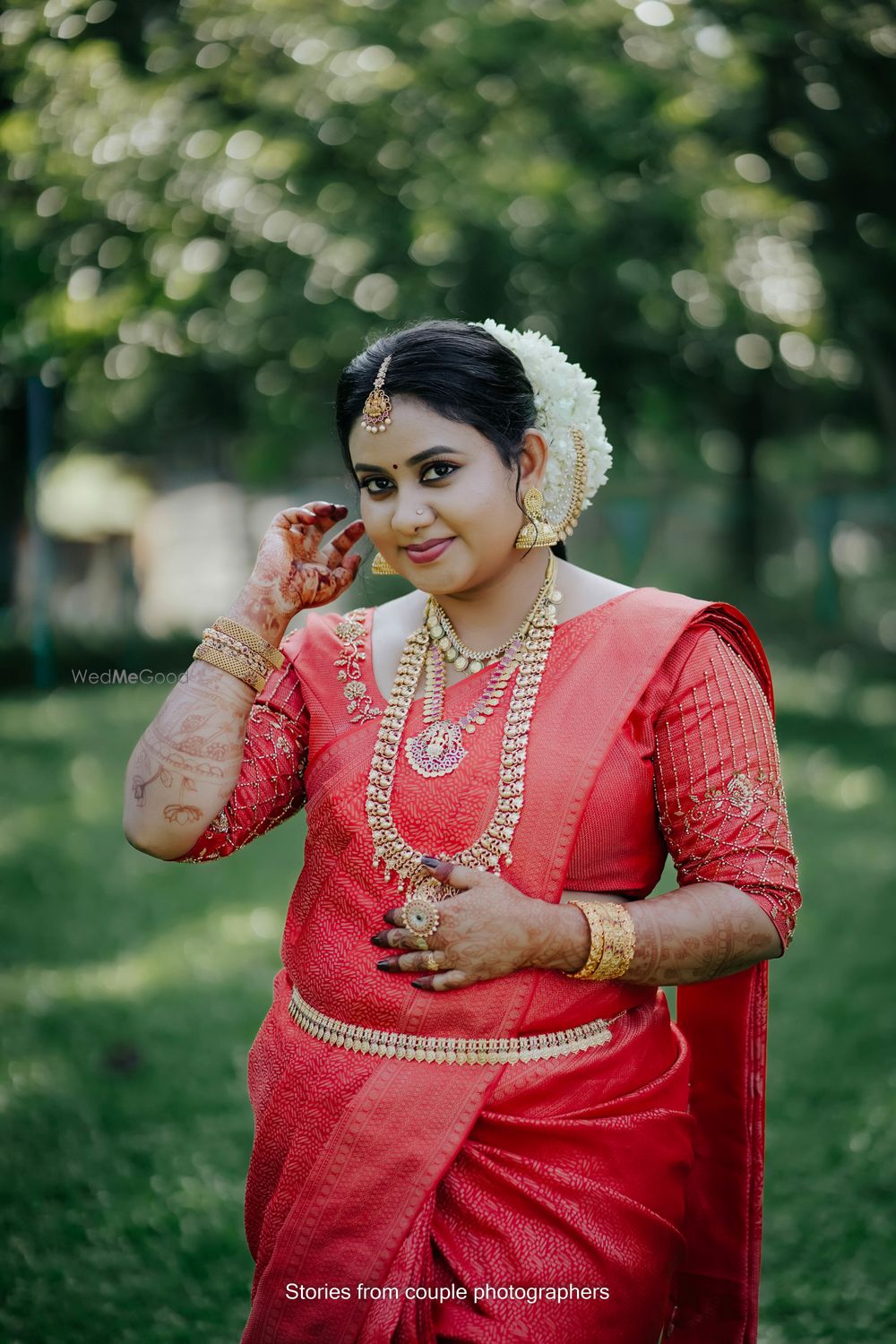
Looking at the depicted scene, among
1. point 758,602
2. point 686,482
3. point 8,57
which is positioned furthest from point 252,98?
point 686,482

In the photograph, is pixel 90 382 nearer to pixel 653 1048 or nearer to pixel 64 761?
pixel 64 761

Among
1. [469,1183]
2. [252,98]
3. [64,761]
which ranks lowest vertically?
[64,761]

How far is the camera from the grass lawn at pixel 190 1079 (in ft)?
9.90

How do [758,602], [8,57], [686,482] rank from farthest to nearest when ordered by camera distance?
1. [686,482]
2. [758,602]
3. [8,57]

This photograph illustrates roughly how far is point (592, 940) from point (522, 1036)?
0.63ft

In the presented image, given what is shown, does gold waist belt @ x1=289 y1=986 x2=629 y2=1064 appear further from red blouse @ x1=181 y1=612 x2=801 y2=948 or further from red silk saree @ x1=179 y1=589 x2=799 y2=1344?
red blouse @ x1=181 y1=612 x2=801 y2=948

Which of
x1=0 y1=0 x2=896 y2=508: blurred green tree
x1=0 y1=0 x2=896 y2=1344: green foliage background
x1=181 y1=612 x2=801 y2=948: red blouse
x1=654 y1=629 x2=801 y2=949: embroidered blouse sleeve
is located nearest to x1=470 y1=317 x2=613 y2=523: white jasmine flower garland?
x1=181 y1=612 x2=801 y2=948: red blouse

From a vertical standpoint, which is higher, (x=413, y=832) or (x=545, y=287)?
(x=413, y=832)

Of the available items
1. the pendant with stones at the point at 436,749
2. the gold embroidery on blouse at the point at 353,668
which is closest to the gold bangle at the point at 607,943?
the pendant with stones at the point at 436,749

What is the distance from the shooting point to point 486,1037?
6.19ft

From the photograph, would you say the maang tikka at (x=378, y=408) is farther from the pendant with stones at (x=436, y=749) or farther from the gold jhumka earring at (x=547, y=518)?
the pendant with stones at (x=436, y=749)

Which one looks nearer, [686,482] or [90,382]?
[90,382]

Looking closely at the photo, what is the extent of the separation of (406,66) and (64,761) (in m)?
5.24

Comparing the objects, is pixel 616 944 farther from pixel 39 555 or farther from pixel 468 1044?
pixel 39 555
